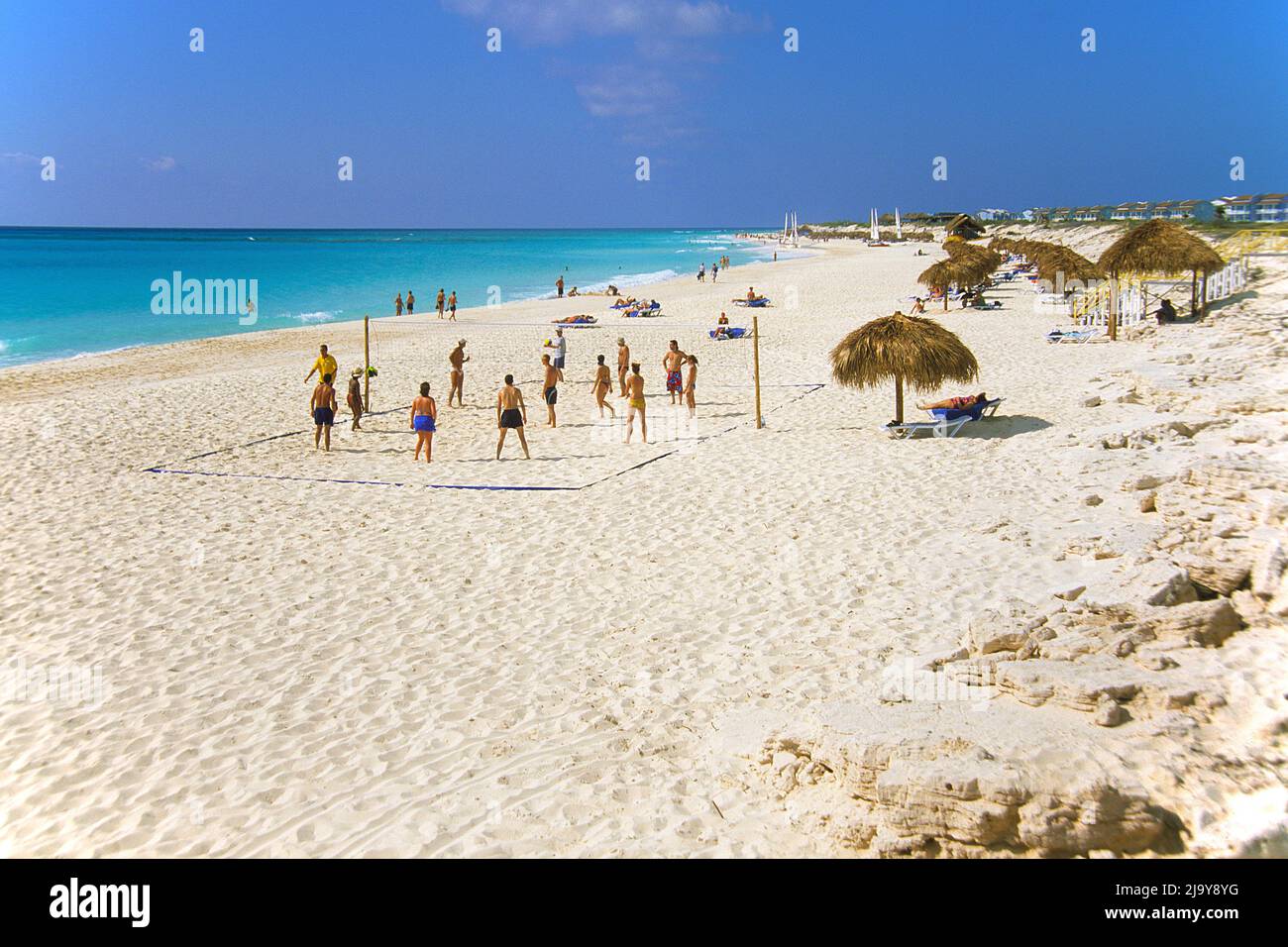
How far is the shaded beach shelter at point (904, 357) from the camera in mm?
10883

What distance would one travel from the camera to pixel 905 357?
10.9m

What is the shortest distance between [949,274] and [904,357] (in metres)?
16.3

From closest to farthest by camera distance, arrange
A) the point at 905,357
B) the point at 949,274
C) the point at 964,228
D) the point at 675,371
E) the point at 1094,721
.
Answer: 1. the point at 1094,721
2. the point at 905,357
3. the point at 675,371
4. the point at 949,274
5. the point at 964,228

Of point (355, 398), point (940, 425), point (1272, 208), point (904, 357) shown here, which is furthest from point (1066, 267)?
point (1272, 208)

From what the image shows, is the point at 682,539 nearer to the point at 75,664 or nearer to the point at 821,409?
the point at 75,664

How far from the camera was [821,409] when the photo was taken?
1323 cm

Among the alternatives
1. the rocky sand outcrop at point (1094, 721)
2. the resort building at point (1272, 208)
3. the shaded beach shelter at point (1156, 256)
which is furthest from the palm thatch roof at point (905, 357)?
the resort building at point (1272, 208)

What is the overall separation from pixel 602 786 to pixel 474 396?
478 inches

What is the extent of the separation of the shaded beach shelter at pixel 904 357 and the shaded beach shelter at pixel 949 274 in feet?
50.6

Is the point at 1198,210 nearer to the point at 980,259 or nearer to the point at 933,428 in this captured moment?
the point at 980,259

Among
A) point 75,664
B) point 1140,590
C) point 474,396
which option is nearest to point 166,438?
point 474,396

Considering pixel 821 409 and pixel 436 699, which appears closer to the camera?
pixel 436 699

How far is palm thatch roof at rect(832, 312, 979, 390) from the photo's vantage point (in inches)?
428

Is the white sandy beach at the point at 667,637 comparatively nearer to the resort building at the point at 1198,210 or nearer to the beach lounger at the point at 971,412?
the beach lounger at the point at 971,412
